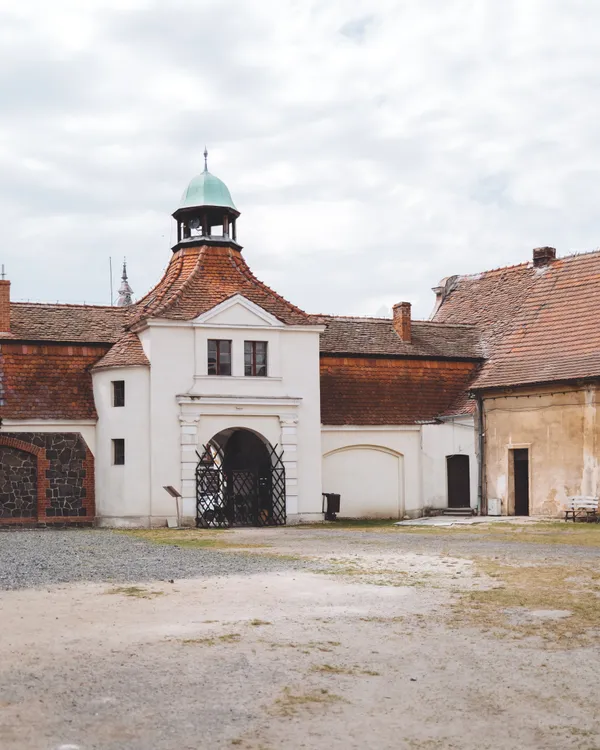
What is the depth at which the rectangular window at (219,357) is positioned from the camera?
107 feet

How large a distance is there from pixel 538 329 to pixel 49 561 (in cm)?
2083

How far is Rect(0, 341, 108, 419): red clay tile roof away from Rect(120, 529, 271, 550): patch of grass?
4.58m

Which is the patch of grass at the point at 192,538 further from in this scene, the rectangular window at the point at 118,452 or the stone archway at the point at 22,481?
the stone archway at the point at 22,481

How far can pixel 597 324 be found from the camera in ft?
109

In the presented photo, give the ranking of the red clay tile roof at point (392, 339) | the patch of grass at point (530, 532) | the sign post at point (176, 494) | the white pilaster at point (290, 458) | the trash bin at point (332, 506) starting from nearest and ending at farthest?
the patch of grass at point (530, 532), the sign post at point (176, 494), the white pilaster at point (290, 458), the trash bin at point (332, 506), the red clay tile roof at point (392, 339)

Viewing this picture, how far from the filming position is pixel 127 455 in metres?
31.6

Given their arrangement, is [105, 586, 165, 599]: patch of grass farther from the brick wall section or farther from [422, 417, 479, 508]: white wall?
[422, 417, 479, 508]: white wall

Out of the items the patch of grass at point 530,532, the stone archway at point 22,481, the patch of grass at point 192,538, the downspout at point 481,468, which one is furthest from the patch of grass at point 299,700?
the downspout at point 481,468

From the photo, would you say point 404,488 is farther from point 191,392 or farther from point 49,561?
point 49,561

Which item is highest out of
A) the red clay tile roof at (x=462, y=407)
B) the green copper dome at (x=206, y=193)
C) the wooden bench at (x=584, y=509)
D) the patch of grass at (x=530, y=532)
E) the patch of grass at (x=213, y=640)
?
the green copper dome at (x=206, y=193)

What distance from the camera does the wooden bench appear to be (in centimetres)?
3025

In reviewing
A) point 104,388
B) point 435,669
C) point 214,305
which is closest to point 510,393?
point 214,305

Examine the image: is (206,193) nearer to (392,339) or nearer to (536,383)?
(392,339)

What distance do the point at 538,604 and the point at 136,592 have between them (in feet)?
16.3
